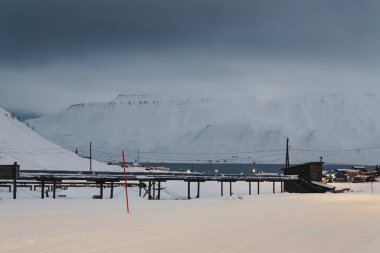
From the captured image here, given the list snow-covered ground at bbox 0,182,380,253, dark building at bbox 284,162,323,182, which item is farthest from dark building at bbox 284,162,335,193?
snow-covered ground at bbox 0,182,380,253

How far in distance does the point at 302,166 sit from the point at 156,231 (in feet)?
156

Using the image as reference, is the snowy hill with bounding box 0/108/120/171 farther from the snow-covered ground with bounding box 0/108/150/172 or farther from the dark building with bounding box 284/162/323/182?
the dark building with bounding box 284/162/323/182

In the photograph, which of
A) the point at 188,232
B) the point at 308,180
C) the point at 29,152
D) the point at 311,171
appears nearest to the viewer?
the point at 188,232

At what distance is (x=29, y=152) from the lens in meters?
106

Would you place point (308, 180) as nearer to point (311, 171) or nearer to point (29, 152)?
point (311, 171)

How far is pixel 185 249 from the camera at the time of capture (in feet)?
39.5

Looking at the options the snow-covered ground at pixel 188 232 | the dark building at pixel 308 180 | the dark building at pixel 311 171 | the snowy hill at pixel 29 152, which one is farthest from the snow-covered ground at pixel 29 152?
the snow-covered ground at pixel 188 232

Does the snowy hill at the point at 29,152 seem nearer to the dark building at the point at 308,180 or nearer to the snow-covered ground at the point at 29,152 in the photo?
the snow-covered ground at the point at 29,152

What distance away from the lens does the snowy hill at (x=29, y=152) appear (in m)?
96.5

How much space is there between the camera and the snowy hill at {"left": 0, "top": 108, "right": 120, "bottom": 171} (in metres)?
96.5

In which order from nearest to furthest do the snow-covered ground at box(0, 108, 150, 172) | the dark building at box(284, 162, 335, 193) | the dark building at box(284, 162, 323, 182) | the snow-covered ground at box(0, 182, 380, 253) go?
1. the snow-covered ground at box(0, 182, 380, 253)
2. the dark building at box(284, 162, 335, 193)
3. the dark building at box(284, 162, 323, 182)
4. the snow-covered ground at box(0, 108, 150, 172)

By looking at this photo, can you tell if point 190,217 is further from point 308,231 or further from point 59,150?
point 59,150

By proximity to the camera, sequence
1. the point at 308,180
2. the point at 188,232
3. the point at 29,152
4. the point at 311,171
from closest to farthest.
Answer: the point at 188,232, the point at 308,180, the point at 311,171, the point at 29,152

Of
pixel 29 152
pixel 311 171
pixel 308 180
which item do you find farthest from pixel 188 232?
pixel 29 152
